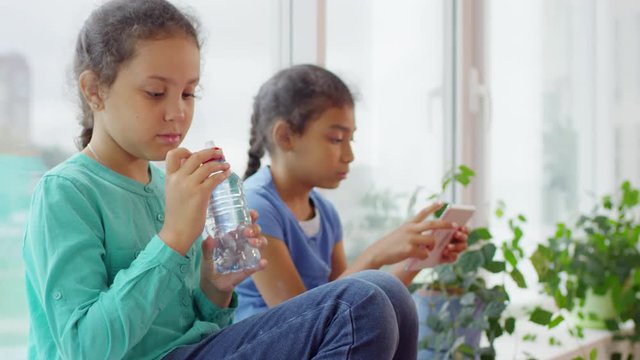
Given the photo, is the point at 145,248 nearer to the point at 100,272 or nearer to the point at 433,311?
the point at 100,272

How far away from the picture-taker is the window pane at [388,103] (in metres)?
2.19

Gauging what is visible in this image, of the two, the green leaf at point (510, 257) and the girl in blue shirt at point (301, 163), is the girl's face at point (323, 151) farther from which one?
the green leaf at point (510, 257)

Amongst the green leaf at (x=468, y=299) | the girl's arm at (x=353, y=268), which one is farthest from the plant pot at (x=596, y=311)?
the girl's arm at (x=353, y=268)

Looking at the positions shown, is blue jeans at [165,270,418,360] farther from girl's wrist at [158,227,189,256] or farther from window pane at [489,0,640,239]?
window pane at [489,0,640,239]

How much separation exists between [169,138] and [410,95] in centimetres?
145

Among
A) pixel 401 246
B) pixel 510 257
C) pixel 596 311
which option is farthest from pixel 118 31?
pixel 596 311

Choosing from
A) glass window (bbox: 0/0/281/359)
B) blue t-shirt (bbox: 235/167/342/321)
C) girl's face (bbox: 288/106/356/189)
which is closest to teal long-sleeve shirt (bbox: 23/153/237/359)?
glass window (bbox: 0/0/281/359)

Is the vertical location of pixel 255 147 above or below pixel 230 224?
above

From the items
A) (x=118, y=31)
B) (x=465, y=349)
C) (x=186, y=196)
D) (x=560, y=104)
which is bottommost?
(x=465, y=349)

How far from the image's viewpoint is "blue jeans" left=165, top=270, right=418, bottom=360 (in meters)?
1.06

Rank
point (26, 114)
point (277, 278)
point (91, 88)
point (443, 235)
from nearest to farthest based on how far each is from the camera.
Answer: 1. point (91, 88)
2. point (26, 114)
3. point (277, 278)
4. point (443, 235)

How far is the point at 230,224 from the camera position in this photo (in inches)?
48.0

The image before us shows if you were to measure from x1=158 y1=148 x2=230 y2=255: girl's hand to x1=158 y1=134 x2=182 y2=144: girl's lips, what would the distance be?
0.20ft

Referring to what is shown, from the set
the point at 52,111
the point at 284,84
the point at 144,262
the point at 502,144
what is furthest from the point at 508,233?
the point at 144,262
